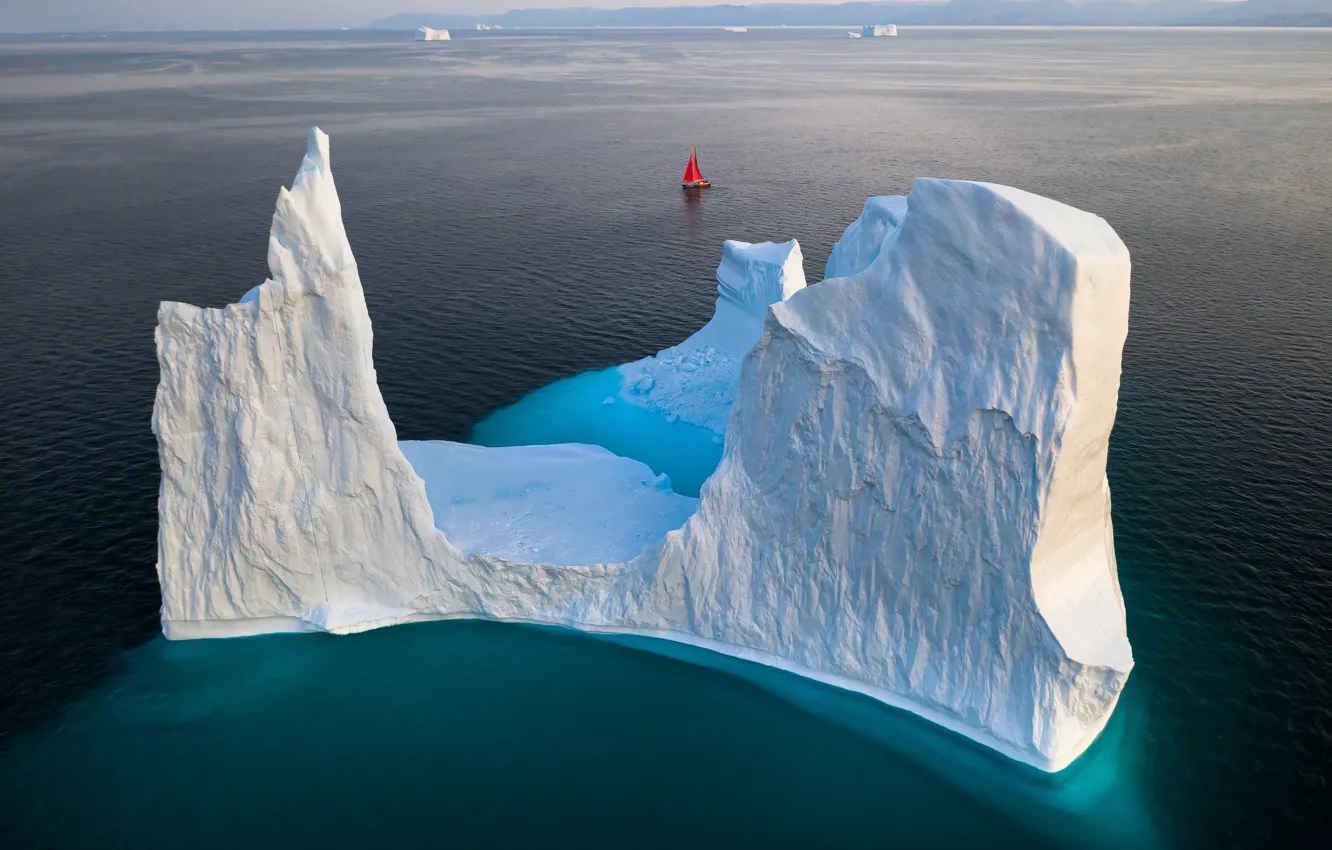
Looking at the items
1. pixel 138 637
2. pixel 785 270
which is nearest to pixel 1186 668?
pixel 785 270

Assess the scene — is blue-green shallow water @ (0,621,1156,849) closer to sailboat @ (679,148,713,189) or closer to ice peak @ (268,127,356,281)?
ice peak @ (268,127,356,281)

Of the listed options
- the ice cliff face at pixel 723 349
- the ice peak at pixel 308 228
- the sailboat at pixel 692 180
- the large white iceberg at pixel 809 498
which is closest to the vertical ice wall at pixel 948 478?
the large white iceberg at pixel 809 498

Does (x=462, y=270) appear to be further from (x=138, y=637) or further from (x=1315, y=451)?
(x=1315, y=451)

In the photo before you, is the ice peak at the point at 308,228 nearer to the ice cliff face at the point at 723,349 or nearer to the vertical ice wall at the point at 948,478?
the vertical ice wall at the point at 948,478

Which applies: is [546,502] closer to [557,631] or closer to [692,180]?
[557,631]

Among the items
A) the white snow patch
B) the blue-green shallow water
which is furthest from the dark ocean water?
the white snow patch

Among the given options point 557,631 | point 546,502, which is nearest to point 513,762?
point 557,631
